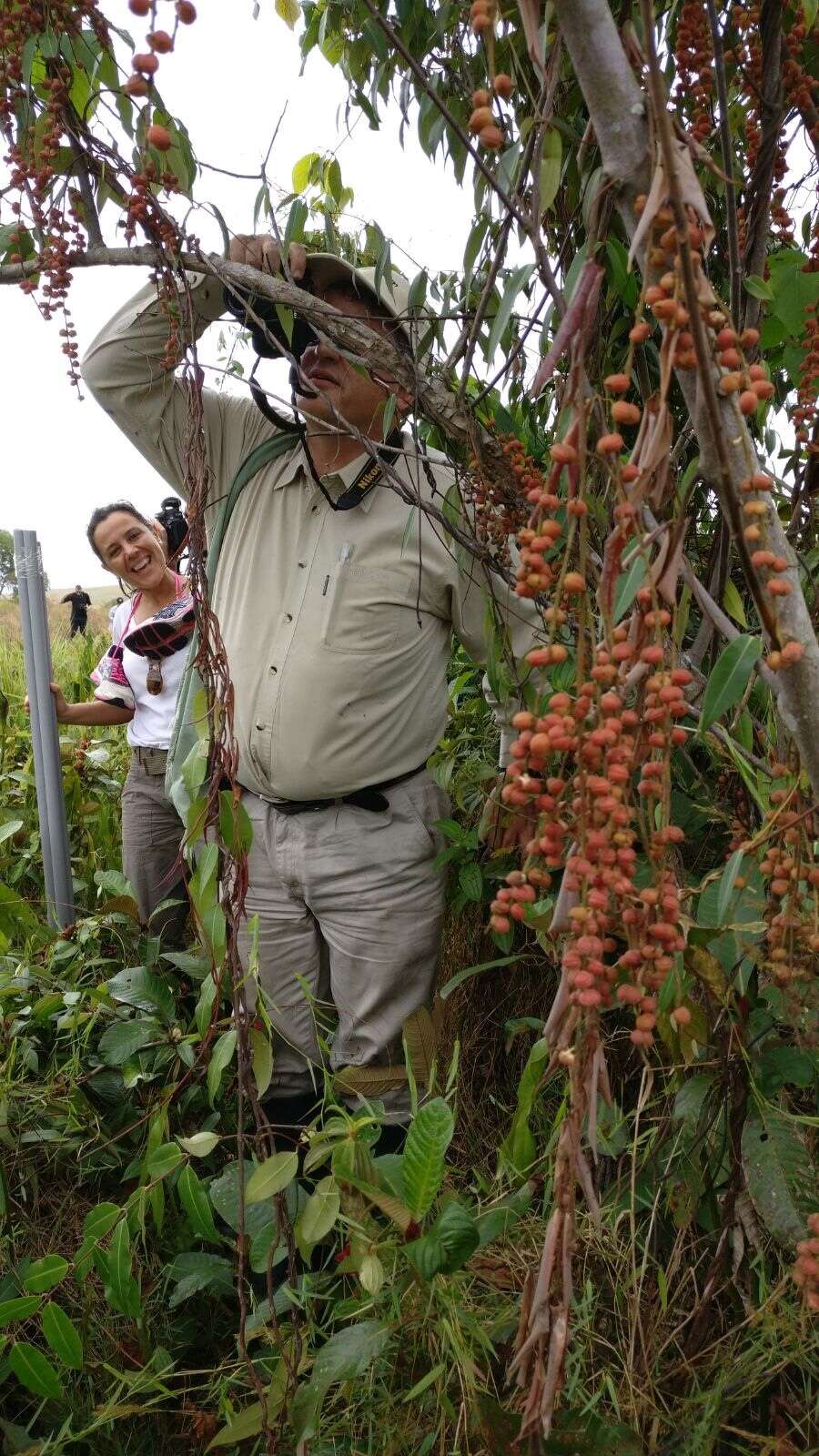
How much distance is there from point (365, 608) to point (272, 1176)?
111 cm

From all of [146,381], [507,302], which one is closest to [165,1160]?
[507,302]

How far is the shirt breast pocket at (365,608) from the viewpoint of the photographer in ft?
6.55

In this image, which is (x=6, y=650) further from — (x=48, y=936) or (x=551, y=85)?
(x=551, y=85)

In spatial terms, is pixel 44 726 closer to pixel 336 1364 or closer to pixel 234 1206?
pixel 234 1206

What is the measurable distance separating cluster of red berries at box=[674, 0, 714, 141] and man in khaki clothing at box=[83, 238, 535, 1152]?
0.74m

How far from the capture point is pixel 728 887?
98 centimetres

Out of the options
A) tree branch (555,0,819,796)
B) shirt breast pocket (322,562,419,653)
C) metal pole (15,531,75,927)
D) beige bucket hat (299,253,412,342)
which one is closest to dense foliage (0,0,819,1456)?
tree branch (555,0,819,796)

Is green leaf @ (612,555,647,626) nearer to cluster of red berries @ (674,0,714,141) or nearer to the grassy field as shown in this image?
the grassy field

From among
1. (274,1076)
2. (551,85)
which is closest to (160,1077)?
(274,1076)

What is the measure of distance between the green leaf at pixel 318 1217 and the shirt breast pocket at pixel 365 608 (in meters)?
1.03

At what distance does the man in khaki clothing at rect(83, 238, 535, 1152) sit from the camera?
1999mm

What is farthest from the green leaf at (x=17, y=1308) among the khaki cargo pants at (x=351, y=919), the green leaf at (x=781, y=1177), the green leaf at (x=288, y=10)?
the green leaf at (x=288, y=10)

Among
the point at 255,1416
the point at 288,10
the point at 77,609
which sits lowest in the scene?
the point at 255,1416

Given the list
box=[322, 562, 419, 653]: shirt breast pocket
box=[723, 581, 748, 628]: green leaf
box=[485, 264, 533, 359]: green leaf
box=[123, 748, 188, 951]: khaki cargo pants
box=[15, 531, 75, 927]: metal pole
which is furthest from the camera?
box=[123, 748, 188, 951]: khaki cargo pants
